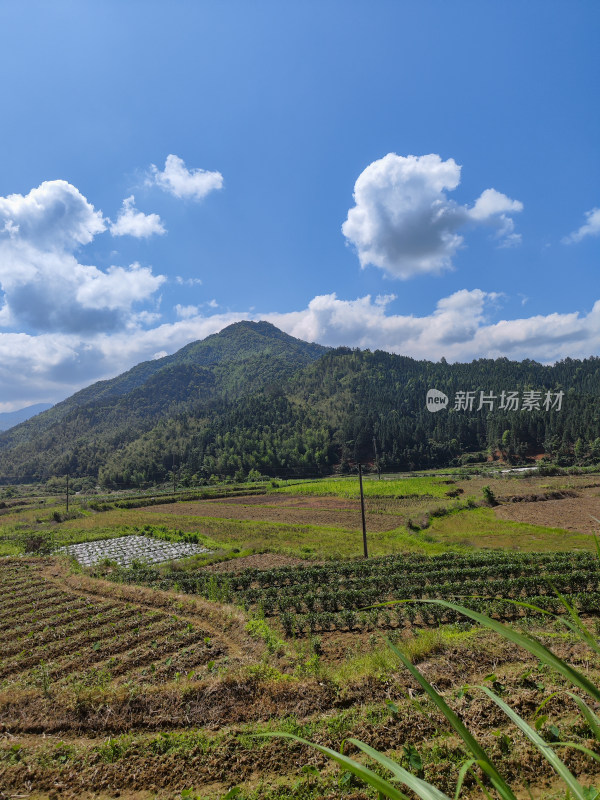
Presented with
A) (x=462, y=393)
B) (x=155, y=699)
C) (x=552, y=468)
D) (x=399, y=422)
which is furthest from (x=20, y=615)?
(x=462, y=393)

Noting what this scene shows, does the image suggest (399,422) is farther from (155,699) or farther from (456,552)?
(155,699)

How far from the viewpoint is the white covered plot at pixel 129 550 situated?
98.1ft

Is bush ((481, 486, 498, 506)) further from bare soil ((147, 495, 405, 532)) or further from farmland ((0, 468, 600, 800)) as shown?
bare soil ((147, 495, 405, 532))

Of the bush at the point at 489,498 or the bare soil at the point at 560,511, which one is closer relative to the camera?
the bare soil at the point at 560,511

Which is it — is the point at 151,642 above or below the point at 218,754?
below

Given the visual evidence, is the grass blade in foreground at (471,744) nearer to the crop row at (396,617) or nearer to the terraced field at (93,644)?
the terraced field at (93,644)

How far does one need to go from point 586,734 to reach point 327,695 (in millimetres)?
3422

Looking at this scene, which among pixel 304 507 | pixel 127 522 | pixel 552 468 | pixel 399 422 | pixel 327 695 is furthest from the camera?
pixel 399 422

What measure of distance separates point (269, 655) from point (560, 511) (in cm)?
3661

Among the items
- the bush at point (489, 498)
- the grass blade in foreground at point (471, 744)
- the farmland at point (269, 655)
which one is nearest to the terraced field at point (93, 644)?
the farmland at point (269, 655)

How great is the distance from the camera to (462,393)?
146625 mm

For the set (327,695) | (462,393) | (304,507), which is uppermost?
(462,393)

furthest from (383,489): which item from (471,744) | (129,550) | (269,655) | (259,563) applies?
(471,744)

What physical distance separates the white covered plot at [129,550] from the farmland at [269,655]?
686mm
